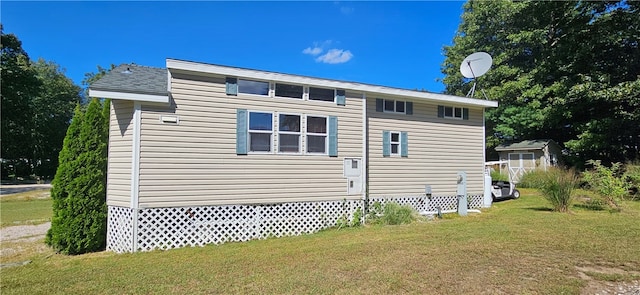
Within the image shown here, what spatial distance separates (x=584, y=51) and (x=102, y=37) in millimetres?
21488

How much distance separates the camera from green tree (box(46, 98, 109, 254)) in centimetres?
656

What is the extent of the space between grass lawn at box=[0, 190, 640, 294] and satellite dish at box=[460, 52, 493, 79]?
227 inches

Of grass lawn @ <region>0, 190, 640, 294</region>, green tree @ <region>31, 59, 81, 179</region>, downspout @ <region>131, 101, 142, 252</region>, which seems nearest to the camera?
grass lawn @ <region>0, 190, 640, 294</region>

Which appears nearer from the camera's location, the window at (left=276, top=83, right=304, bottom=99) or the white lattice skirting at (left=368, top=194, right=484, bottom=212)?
the window at (left=276, top=83, right=304, bottom=99)

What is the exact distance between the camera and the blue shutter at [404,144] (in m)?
10.2

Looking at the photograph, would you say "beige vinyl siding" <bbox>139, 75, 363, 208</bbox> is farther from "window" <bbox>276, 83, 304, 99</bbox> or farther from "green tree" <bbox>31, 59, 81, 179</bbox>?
"green tree" <bbox>31, 59, 81, 179</bbox>

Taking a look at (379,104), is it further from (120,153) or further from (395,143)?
(120,153)

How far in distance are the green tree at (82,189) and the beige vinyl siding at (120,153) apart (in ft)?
0.42

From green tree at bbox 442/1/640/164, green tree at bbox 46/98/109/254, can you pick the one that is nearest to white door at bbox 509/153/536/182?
green tree at bbox 442/1/640/164

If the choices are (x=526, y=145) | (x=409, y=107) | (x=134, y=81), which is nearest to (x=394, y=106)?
(x=409, y=107)

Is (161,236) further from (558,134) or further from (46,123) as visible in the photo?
(46,123)

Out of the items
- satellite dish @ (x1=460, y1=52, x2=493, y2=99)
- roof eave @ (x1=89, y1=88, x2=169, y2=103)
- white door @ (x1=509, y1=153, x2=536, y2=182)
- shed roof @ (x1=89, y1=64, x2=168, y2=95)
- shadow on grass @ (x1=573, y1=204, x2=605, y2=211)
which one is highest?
satellite dish @ (x1=460, y1=52, x2=493, y2=99)

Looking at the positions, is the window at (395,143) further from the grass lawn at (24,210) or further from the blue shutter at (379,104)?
the grass lawn at (24,210)

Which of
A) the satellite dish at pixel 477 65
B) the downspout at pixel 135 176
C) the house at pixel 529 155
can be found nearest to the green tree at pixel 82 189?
the downspout at pixel 135 176
